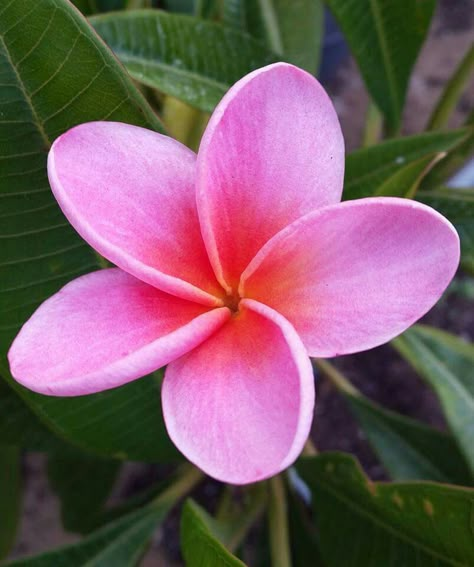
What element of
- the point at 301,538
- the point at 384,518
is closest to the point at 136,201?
the point at 384,518

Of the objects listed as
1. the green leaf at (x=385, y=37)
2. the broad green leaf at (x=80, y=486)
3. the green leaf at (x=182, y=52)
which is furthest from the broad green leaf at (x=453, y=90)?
the broad green leaf at (x=80, y=486)

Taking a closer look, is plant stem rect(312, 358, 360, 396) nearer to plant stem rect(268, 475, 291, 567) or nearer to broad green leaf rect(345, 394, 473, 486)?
broad green leaf rect(345, 394, 473, 486)

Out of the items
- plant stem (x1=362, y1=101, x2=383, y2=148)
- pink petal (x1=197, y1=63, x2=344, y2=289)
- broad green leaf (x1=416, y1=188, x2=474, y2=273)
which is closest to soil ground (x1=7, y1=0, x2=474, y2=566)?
plant stem (x1=362, y1=101, x2=383, y2=148)

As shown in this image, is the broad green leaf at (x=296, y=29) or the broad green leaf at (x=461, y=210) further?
the broad green leaf at (x=296, y=29)

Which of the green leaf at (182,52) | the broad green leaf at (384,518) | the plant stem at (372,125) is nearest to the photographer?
the broad green leaf at (384,518)

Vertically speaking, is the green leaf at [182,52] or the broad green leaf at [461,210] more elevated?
the green leaf at [182,52]

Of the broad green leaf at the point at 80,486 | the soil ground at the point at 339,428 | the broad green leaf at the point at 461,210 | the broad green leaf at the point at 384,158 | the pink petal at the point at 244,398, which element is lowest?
the soil ground at the point at 339,428

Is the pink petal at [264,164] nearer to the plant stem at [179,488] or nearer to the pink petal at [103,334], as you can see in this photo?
the pink petal at [103,334]

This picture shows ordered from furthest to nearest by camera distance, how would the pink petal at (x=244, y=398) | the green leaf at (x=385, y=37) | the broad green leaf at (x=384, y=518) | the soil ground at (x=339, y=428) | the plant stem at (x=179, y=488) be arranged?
the soil ground at (x=339, y=428) < the plant stem at (x=179, y=488) < the green leaf at (x=385, y=37) < the broad green leaf at (x=384, y=518) < the pink petal at (x=244, y=398)
